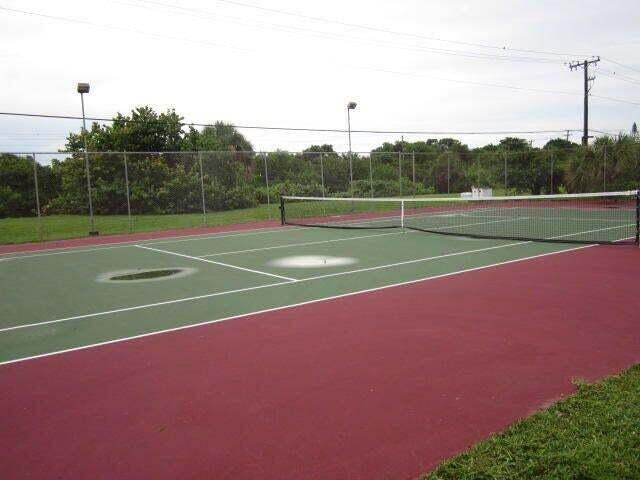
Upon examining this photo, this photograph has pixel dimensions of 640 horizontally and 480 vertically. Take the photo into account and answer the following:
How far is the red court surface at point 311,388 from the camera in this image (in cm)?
368

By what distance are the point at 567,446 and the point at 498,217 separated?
19.4 meters

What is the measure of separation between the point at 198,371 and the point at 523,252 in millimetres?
9119

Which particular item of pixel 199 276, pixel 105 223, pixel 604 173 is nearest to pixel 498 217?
pixel 604 173

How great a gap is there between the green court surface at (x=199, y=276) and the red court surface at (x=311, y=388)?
0.84m

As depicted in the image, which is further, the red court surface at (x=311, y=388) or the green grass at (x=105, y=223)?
the green grass at (x=105, y=223)

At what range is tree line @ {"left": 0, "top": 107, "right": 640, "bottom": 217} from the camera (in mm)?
22484

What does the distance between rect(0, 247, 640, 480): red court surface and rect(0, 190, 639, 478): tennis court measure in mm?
25

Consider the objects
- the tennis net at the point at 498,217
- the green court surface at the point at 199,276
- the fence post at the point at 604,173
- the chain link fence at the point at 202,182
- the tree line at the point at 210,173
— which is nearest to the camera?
the green court surface at the point at 199,276

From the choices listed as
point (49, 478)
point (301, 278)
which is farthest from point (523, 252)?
point (49, 478)

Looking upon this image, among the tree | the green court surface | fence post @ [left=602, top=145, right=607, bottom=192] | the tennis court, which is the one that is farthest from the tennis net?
the tree

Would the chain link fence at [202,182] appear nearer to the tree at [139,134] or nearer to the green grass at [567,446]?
the tree at [139,134]

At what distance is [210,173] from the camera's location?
89.5 feet

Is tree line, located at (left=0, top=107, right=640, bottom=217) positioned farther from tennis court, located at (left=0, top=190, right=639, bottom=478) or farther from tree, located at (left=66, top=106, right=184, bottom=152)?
tennis court, located at (left=0, top=190, right=639, bottom=478)

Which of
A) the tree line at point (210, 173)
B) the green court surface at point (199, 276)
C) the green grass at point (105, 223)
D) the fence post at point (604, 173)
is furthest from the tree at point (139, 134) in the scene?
the fence post at point (604, 173)
